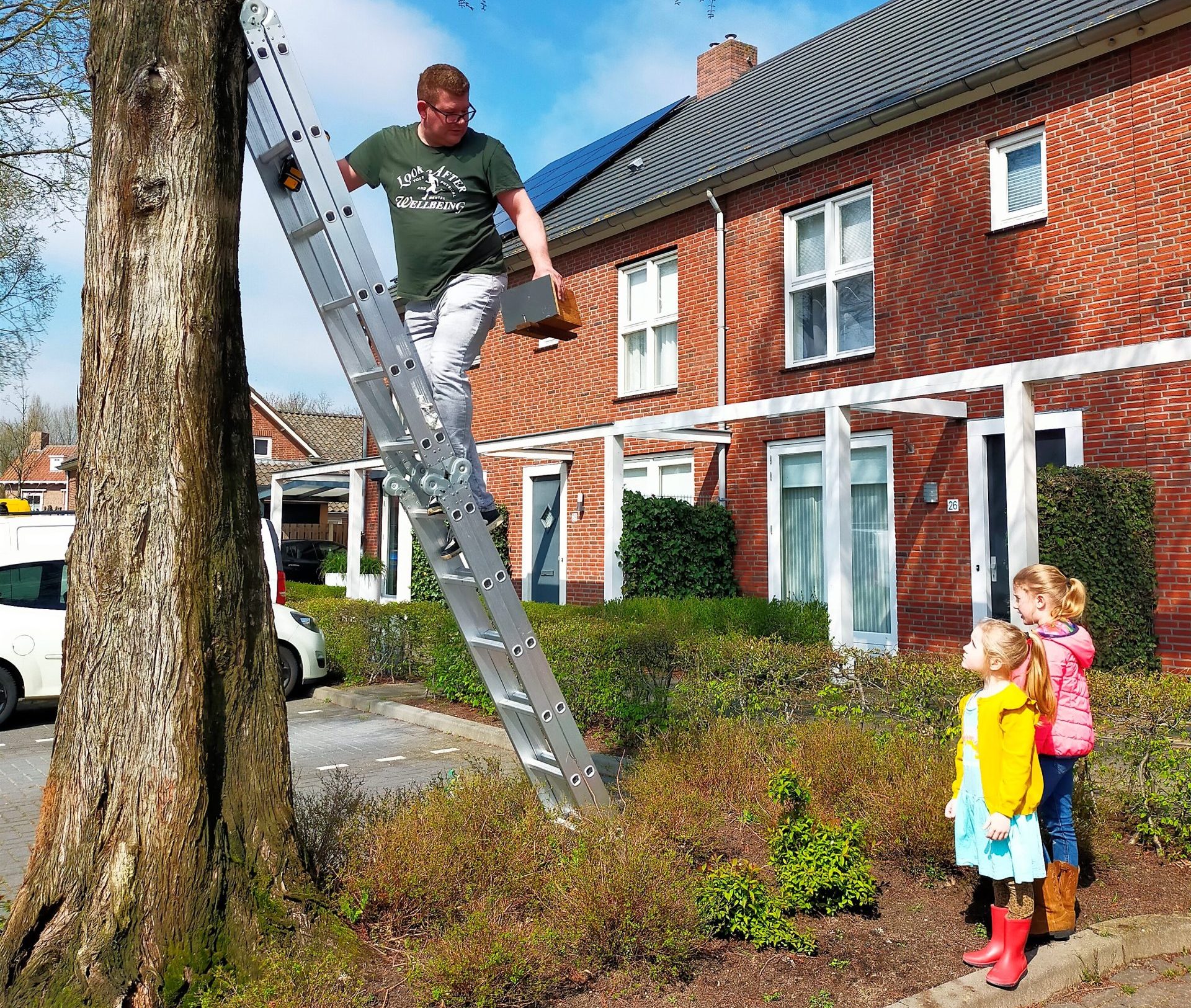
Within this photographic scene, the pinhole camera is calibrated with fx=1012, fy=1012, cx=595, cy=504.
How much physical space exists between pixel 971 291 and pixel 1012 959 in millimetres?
8855

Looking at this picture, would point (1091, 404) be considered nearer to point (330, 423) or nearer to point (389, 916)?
point (389, 916)

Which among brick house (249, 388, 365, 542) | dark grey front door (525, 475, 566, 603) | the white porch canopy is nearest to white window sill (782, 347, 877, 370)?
the white porch canopy

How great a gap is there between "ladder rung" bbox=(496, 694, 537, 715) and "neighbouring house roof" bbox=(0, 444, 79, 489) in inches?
2240

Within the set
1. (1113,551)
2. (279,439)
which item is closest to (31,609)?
(1113,551)

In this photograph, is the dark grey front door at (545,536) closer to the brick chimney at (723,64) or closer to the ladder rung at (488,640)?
the brick chimney at (723,64)

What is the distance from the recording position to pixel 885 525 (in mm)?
12031

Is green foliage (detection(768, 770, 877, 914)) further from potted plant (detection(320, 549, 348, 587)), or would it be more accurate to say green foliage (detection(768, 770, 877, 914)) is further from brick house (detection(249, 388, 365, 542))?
brick house (detection(249, 388, 365, 542))

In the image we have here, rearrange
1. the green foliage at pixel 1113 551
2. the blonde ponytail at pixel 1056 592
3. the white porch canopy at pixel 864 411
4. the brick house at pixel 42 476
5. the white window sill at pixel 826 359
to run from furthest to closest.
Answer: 1. the brick house at pixel 42 476
2. the white window sill at pixel 826 359
3. the green foliage at pixel 1113 551
4. the white porch canopy at pixel 864 411
5. the blonde ponytail at pixel 1056 592

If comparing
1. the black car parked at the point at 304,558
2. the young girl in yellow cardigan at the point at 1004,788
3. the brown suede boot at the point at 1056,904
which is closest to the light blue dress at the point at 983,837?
the young girl in yellow cardigan at the point at 1004,788

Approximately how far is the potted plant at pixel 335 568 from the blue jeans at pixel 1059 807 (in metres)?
19.9

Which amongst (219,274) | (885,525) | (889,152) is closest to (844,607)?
(885,525)

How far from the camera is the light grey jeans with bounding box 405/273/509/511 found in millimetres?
3875

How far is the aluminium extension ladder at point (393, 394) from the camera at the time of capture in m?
3.56

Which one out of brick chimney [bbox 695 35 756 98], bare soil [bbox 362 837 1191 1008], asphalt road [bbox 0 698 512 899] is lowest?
asphalt road [bbox 0 698 512 899]
